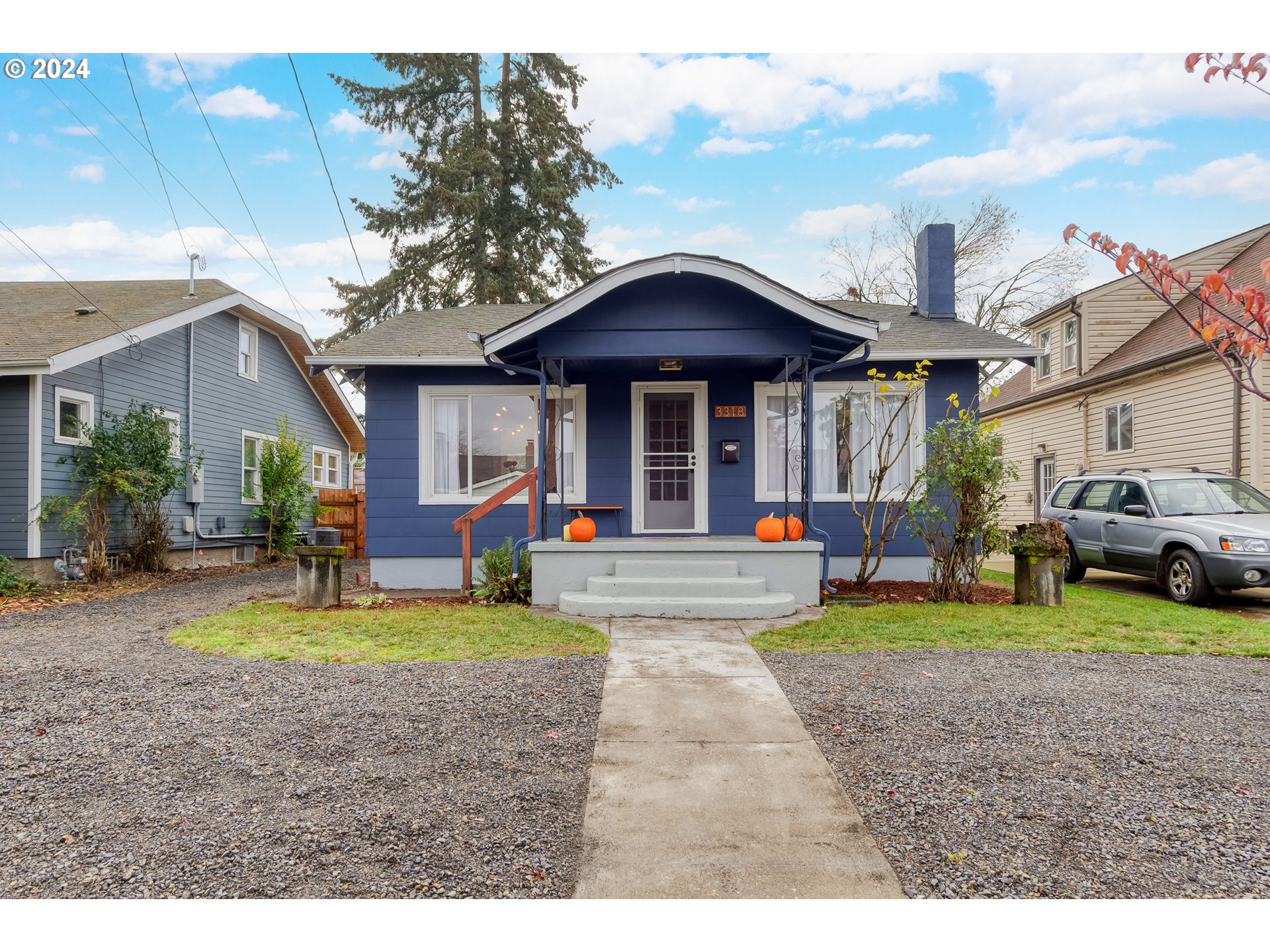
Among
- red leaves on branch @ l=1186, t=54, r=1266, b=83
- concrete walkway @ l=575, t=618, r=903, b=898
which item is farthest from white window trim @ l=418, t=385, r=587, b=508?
red leaves on branch @ l=1186, t=54, r=1266, b=83

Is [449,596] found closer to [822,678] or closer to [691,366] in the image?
[691,366]

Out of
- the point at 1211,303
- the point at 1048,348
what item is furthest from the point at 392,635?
the point at 1048,348

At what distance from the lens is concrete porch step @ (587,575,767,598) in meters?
6.94

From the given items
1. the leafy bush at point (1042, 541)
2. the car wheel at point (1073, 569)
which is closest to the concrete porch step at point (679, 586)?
the leafy bush at point (1042, 541)

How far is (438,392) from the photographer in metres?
9.49

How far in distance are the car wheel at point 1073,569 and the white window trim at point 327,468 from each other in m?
15.6

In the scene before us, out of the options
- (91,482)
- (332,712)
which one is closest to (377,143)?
(91,482)

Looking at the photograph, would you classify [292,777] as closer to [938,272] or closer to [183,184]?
[938,272]

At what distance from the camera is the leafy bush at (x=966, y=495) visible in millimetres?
7270

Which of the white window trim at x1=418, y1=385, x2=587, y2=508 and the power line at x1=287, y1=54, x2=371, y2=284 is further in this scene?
the power line at x1=287, y1=54, x2=371, y2=284

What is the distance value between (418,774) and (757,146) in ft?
53.0

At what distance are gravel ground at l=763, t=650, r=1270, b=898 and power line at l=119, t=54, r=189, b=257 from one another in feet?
31.1

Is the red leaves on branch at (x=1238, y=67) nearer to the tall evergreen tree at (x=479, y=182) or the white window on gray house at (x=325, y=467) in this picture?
the white window on gray house at (x=325, y=467)

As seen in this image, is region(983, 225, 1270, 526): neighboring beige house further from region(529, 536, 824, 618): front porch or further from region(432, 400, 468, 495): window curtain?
region(432, 400, 468, 495): window curtain
